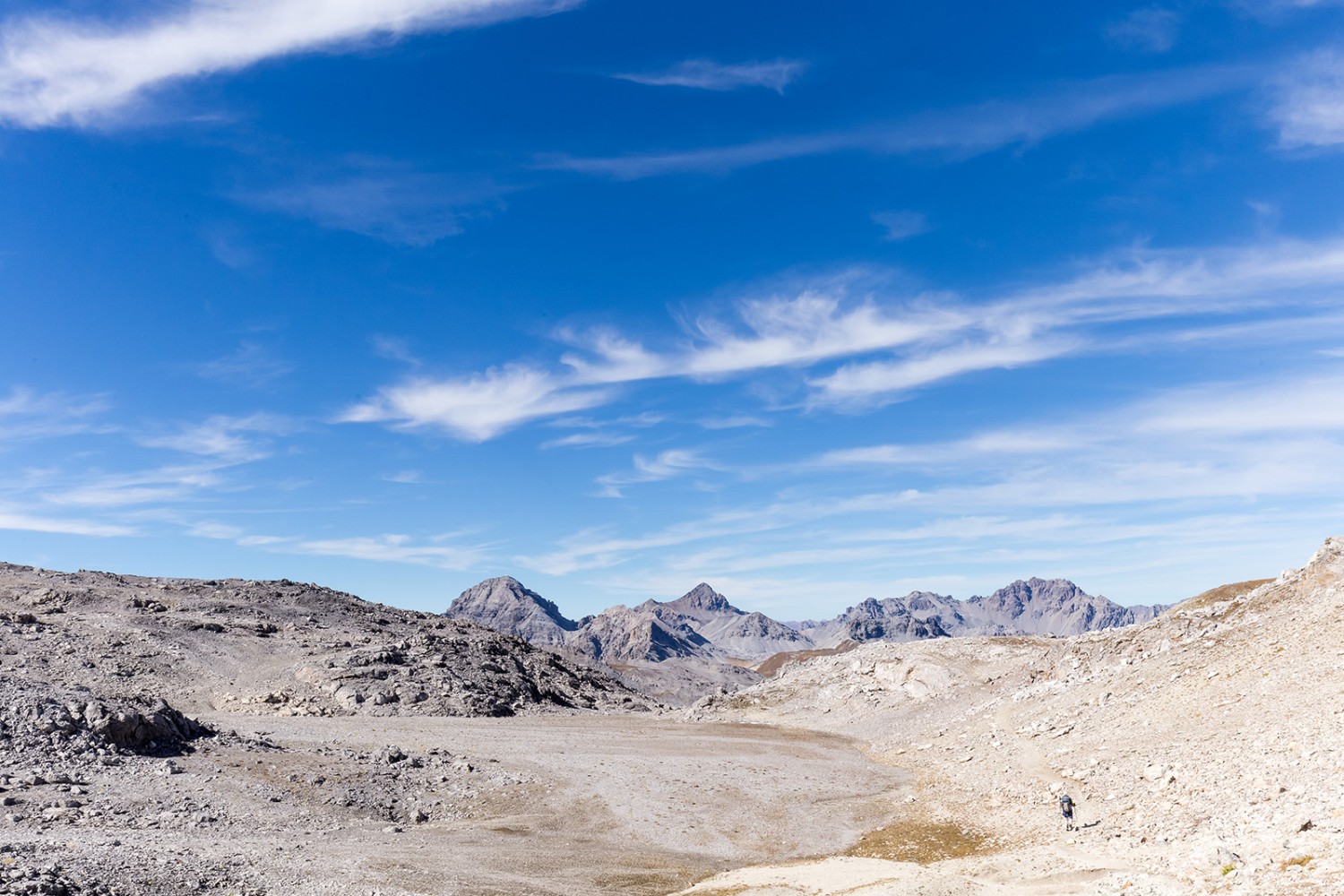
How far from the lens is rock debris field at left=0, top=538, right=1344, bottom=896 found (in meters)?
23.2

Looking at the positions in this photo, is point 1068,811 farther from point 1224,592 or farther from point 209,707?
point 209,707

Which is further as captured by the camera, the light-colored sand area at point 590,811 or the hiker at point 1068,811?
the hiker at point 1068,811

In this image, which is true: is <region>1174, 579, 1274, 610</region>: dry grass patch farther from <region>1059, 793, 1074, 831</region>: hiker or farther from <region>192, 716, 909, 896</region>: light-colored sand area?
<region>1059, 793, 1074, 831</region>: hiker

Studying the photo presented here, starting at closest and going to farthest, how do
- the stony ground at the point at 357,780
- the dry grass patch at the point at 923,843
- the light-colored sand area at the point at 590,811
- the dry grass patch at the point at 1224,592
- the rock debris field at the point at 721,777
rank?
the rock debris field at the point at 721,777 < the stony ground at the point at 357,780 < the light-colored sand area at the point at 590,811 < the dry grass patch at the point at 923,843 < the dry grass patch at the point at 1224,592

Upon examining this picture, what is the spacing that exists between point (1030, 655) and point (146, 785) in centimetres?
5567

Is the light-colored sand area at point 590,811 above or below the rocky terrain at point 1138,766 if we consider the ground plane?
→ below

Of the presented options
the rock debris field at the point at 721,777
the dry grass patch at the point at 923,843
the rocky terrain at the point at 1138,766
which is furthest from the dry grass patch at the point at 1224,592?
the dry grass patch at the point at 923,843

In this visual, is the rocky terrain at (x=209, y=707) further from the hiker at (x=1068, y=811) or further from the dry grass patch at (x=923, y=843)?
the hiker at (x=1068, y=811)

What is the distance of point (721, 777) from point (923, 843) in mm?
14100

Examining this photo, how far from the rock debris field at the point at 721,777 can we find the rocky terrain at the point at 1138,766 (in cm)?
14

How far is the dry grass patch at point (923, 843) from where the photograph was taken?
28.7 meters

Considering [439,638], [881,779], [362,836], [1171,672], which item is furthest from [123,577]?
[1171,672]

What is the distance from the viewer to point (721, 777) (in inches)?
1684

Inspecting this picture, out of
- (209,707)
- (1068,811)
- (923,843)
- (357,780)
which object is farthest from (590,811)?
(209,707)
